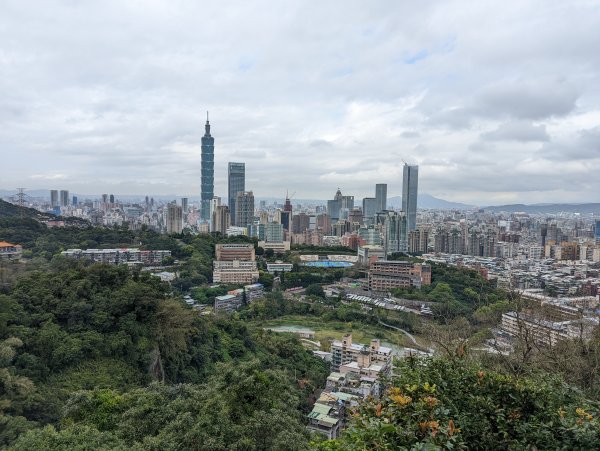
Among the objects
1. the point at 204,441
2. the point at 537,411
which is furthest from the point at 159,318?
the point at 537,411

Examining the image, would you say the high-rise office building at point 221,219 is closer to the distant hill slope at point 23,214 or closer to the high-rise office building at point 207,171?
the distant hill slope at point 23,214

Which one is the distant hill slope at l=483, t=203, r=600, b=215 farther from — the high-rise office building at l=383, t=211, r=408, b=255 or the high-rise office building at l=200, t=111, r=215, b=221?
the high-rise office building at l=200, t=111, r=215, b=221

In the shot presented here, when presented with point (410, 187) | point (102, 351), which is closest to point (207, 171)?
point (410, 187)

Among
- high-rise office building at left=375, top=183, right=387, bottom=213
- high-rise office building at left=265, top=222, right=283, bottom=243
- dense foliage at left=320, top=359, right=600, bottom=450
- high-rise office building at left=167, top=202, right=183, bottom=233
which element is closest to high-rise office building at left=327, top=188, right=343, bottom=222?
high-rise office building at left=375, top=183, right=387, bottom=213

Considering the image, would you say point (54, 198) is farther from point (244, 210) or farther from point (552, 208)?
point (552, 208)

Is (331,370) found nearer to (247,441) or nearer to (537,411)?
(247,441)
